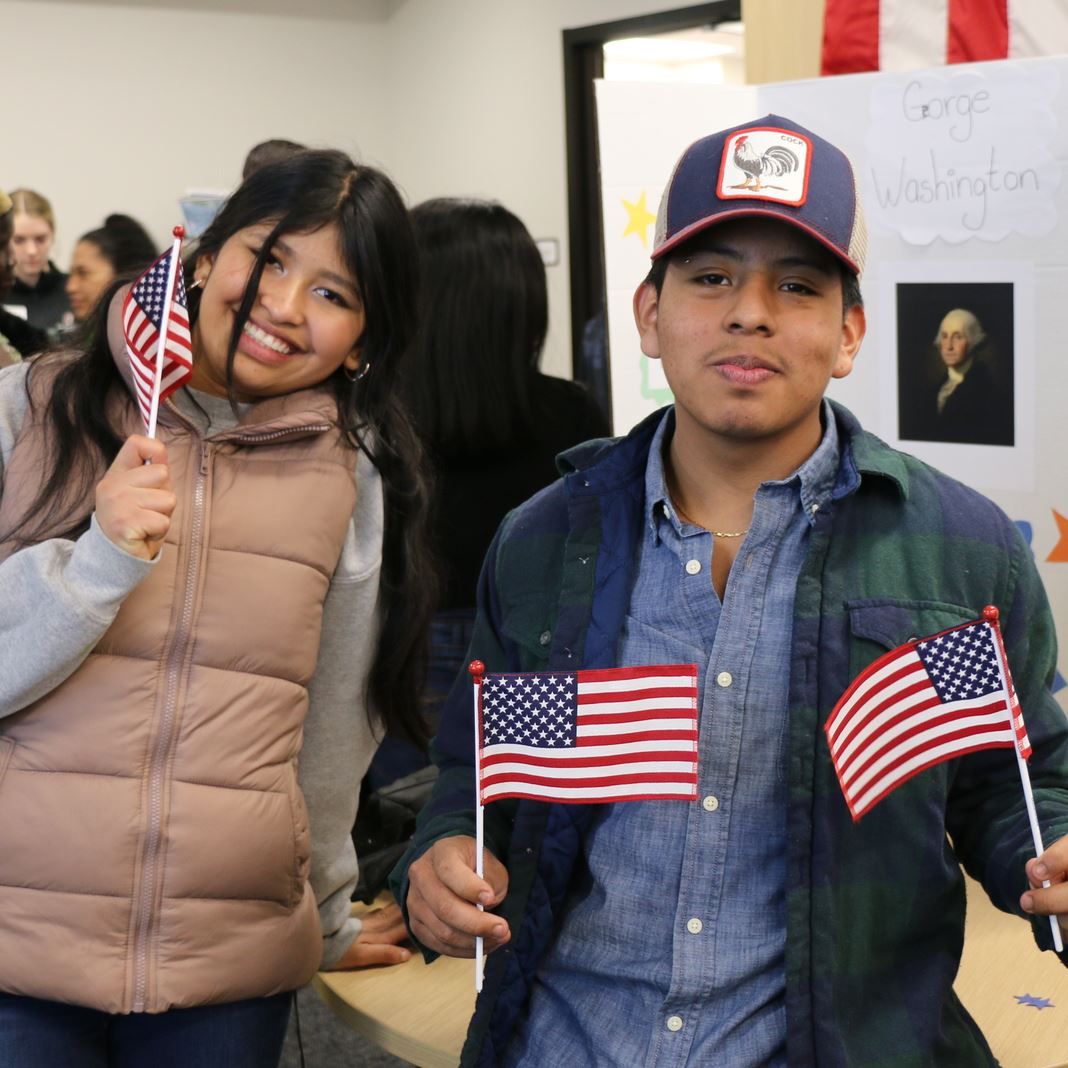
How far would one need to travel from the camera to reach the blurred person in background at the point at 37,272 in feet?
21.7

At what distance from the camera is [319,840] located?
6.86ft

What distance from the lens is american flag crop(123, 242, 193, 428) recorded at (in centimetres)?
179

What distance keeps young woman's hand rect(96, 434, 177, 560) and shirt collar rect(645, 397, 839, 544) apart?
56cm

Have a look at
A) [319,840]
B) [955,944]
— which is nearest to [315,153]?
[319,840]

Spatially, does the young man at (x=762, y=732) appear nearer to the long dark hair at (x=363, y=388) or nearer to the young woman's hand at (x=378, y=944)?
the long dark hair at (x=363, y=388)

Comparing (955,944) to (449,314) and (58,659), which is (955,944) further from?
(449,314)

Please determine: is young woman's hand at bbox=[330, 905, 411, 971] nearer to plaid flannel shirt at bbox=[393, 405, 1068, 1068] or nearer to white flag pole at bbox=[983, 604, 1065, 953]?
plaid flannel shirt at bbox=[393, 405, 1068, 1068]

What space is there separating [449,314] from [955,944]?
6.14 feet

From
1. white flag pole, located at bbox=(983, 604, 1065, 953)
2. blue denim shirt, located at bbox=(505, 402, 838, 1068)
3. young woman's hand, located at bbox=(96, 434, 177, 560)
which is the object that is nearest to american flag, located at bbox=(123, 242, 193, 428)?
young woman's hand, located at bbox=(96, 434, 177, 560)

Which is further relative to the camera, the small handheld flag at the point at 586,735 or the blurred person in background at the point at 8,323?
the blurred person in background at the point at 8,323

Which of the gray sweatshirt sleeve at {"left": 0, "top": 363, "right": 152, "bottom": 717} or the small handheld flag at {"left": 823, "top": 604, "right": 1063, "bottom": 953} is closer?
the small handheld flag at {"left": 823, "top": 604, "right": 1063, "bottom": 953}

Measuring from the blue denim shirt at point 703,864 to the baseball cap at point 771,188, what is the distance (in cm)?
24

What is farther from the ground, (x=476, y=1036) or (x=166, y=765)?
(x=166, y=765)

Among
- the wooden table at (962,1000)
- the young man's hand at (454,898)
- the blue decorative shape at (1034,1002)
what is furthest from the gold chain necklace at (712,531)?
the blue decorative shape at (1034,1002)
